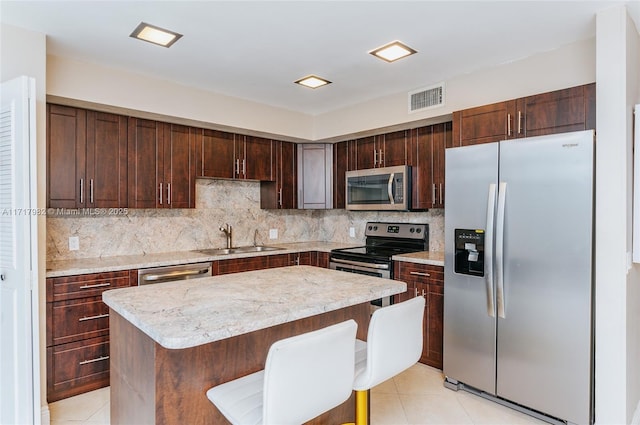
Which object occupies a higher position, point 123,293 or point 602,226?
point 602,226

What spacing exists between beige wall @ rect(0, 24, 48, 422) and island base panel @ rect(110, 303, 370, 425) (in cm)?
86

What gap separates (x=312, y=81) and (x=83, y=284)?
2.49 metres

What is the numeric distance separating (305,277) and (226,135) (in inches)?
88.8

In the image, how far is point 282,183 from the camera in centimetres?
448

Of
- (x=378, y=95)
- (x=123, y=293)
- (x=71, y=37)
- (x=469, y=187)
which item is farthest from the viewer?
(x=378, y=95)

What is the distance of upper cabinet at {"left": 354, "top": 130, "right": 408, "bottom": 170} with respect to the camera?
12.9 ft

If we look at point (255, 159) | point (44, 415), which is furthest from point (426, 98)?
point (44, 415)

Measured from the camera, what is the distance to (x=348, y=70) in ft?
10.4

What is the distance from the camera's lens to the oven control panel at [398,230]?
13.3 ft

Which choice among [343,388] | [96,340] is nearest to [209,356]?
[343,388]

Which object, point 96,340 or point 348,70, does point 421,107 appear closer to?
point 348,70

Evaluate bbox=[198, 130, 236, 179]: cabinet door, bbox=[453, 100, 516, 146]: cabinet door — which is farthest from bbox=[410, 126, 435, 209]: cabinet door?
bbox=[198, 130, 236, 179]: cabinet door

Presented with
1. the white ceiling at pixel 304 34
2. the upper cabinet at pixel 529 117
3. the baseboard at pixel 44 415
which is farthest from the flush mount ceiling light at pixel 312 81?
the baseboard at pixel 44 415

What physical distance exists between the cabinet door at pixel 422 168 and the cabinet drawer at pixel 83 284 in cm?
272
